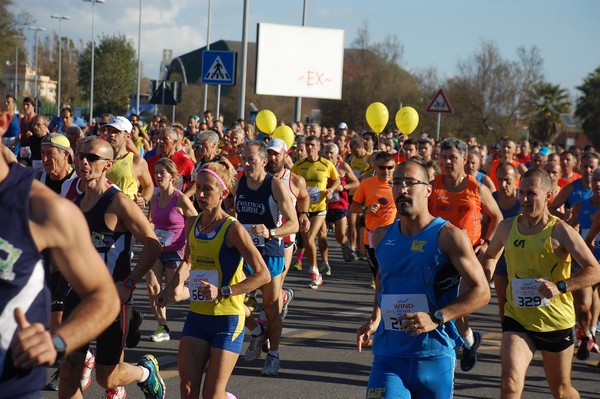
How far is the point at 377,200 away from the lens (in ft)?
37.9

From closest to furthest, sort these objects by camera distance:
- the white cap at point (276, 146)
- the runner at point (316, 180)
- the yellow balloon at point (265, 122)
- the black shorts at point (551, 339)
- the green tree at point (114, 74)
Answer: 1. the black shorts at point (551, 339)
2. the white cap at point (276, 146)
3. the runner at point (316, 180)
4. the yellow balloon at point (265, 122)
5. the green tree at point (114, 74)

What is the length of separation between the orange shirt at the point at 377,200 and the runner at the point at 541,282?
5.08 meters

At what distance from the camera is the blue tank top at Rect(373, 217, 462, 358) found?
4848 mm

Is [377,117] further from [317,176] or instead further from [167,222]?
[167,222]

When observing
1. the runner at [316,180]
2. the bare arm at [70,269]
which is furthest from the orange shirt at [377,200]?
the bare arm at [70,269]

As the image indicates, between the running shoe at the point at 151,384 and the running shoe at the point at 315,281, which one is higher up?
the running shoe at the point at 151,384

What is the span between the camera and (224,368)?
5.60 metres

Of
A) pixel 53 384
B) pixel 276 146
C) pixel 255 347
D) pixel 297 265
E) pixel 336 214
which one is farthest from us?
pixel 336 214

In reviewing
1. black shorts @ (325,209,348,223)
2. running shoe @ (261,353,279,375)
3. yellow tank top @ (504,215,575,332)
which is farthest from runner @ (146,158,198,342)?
black shorts @ (325,209,348,223)

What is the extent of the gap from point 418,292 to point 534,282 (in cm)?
152

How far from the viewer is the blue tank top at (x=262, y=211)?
849 centimetres

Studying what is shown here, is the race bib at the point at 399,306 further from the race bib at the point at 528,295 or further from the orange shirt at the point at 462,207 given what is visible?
the orange shirt at the point at 462,207

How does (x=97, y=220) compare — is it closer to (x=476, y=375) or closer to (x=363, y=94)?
(x=476, y=375)

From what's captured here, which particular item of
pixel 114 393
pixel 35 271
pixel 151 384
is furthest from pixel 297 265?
pixel 35 271
